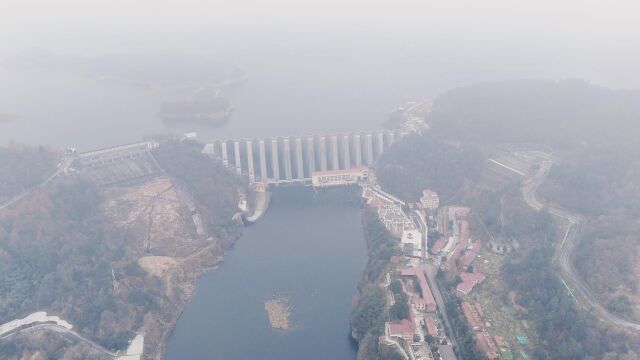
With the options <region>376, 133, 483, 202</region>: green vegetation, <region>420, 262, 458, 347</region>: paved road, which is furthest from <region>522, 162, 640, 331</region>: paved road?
<region>420, 262, 458, 347</region>: paved road

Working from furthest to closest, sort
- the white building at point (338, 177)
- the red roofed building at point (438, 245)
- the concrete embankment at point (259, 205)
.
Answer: the white building at point (338, 177) → the concrete embankment at point (259, 205) → the red roofed building at point (438, 245)

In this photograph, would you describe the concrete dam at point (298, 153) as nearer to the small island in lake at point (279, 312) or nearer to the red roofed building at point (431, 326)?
the small island in lake at point (279, 312)

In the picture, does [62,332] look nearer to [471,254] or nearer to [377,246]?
[377,246]

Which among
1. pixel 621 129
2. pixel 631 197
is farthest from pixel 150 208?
pixel 621 129

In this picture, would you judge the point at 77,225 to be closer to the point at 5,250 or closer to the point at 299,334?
the point at 5,250

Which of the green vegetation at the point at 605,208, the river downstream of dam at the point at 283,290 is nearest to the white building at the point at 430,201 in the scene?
the river downstream of dam at the point at 283,290

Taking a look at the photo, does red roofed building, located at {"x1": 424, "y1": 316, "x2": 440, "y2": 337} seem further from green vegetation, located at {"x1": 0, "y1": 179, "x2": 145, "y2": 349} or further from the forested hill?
the forested hill

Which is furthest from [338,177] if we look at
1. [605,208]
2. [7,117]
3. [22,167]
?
[7,117]
